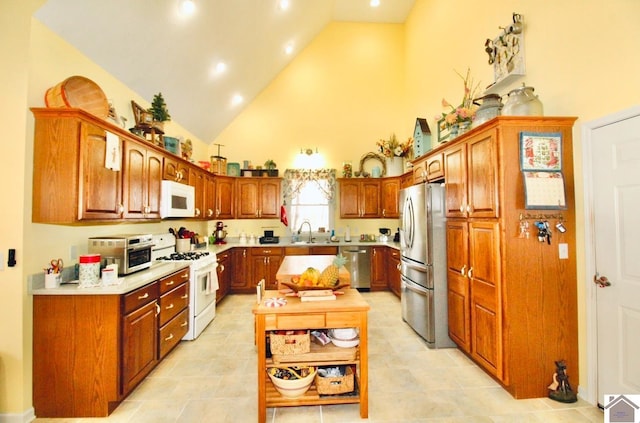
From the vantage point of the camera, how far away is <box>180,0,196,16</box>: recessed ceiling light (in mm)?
2846

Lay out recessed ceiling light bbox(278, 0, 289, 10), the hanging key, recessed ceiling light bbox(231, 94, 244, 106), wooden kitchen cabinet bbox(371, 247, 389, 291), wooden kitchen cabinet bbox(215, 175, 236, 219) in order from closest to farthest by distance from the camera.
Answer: the hanging key
recessed ceiling light bbox(278, 0, 289, 10)
recessed ceiling light bbox(231, 94, 244, 106)
wooden kitchen cabinet bbox(215, 175, 236, 219)
wooden kitchen cabinet bbox(371, 247, 389, 291)

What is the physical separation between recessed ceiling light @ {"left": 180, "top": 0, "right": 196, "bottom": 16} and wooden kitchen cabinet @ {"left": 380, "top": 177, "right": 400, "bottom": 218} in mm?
4112

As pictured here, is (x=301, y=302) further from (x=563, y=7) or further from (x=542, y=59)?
(x=563, y=7)

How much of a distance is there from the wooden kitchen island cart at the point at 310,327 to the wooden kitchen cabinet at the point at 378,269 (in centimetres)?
346

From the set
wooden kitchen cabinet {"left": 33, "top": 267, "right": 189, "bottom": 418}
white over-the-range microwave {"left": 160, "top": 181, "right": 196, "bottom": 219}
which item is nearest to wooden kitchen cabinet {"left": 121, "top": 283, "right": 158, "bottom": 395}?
wooden kitchen cabinet {"left": 33, "top": 267, "right": 189, "bottom": 418}

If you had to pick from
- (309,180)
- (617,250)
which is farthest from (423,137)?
(617,250)

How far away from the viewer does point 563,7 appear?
91.0 inches

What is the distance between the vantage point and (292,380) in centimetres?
199

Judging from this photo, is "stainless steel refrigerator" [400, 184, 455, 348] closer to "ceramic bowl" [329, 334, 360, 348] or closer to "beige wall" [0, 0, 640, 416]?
"beige wall" [0, 0, 640, 416]

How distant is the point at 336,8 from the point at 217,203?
15.1 feet

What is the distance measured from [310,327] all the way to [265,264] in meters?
3.48

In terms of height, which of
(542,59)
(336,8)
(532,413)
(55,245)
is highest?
(336,8)

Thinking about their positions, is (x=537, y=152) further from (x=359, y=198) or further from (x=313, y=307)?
(x=359, y=198)

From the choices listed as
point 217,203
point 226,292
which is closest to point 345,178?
point 217,203
